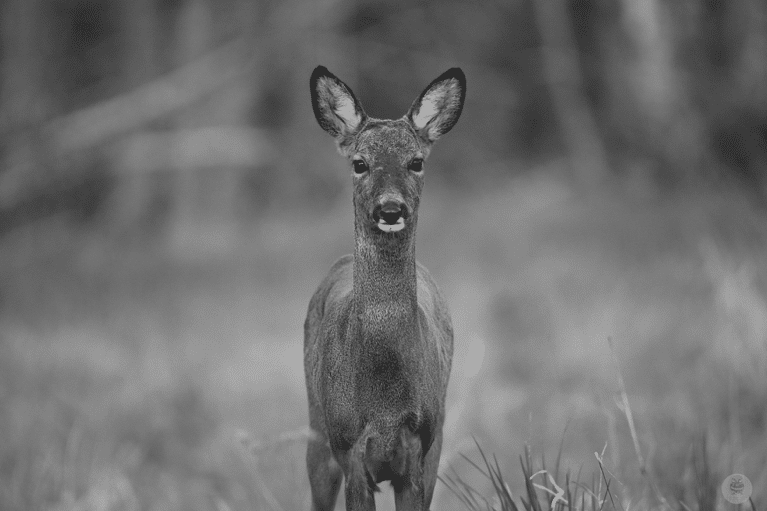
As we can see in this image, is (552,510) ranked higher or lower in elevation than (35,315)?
lower

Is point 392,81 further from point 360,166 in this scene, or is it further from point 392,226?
point 392,226

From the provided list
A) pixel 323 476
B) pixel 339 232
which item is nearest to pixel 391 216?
pixel 323 476

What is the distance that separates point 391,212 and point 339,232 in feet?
39.2

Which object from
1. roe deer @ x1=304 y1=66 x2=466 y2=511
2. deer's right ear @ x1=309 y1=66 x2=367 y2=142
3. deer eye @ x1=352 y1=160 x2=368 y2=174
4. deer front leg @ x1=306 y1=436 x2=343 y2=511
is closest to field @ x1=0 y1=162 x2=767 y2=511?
deer front leg @ x1=306 y1=436 x2=343 y2=511

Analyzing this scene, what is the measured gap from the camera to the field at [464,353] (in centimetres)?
603

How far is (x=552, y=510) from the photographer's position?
3.56m

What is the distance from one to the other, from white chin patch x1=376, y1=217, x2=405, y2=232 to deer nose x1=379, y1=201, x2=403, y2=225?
0.5 inches

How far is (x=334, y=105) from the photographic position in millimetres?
3939

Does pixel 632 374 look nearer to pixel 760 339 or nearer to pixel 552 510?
pixel 760 339

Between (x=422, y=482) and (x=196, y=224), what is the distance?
14.8 metres

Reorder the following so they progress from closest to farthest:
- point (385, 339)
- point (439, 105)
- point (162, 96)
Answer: point (385, 339) < point (439, 105) < point (162, 96)

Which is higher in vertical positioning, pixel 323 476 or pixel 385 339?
pixel 385 339

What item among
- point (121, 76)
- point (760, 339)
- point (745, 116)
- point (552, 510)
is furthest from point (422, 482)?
point (121, 76)

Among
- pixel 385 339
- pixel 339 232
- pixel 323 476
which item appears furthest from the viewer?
pixel 339 232
